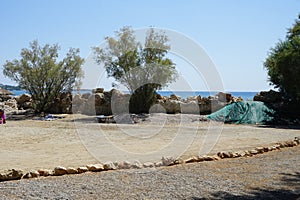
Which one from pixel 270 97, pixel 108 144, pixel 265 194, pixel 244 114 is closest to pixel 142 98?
pixel 244 114

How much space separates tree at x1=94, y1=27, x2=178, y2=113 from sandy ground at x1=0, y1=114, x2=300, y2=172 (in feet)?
20.0

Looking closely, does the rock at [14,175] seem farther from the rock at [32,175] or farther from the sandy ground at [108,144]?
the sandy ground at [108,144]

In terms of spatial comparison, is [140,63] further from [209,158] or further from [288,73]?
[209,158]

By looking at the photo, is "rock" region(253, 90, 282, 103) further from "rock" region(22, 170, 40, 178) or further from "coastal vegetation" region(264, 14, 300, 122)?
"rock" region(22, 170, 40, 178)

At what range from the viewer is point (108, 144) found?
11.3 metres

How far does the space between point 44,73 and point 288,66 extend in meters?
15.0

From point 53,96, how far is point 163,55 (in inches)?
328

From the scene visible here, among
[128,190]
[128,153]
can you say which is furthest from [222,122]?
[128,190]

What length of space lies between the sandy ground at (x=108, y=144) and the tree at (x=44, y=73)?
8.85 meters

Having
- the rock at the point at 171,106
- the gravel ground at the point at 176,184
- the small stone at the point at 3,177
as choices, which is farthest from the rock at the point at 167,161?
the rock at the point at 171,106

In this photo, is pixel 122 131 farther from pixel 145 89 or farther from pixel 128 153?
pixel 145 89

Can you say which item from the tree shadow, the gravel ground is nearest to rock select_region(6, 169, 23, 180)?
the gravel ground

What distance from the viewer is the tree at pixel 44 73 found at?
23.3 metres

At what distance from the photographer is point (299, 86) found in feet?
63.7
